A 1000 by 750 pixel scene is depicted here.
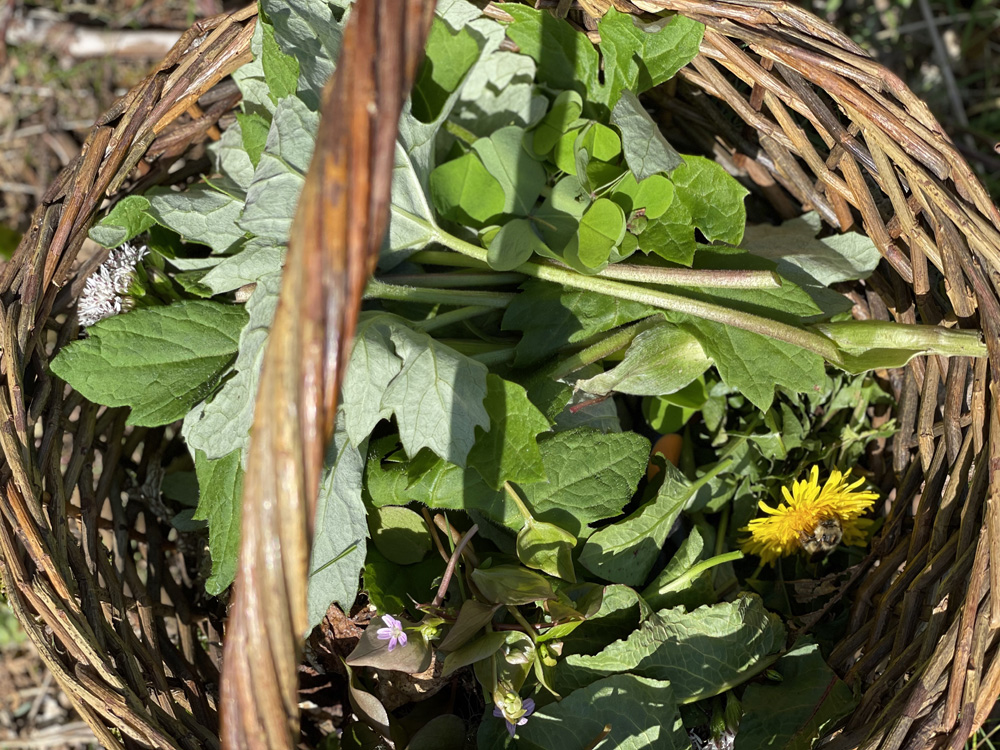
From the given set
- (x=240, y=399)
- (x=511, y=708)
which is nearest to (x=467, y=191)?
(x=240, y=399)

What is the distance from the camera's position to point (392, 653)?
3.06 feet

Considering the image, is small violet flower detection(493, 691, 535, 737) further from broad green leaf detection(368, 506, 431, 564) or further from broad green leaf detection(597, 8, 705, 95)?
broad green leaf detection(597, 8, 705, 95)

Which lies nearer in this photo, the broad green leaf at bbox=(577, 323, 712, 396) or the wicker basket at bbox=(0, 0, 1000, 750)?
the wicker basket at bbox=(0, 0, 1000, 750)

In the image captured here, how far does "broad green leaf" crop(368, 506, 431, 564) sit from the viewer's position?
1090mm

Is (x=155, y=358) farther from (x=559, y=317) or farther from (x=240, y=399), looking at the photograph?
(x=559, y=317)

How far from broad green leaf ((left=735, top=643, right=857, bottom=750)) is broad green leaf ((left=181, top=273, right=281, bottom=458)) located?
75 cm

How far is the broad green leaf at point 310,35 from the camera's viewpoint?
959mm

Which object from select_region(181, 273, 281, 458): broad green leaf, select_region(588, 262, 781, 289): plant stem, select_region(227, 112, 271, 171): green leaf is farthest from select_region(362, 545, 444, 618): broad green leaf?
select_region(227, 112, 271, 171): green leaf

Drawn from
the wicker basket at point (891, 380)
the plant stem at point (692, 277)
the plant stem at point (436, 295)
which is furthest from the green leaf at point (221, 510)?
the plant stem at point (692, 277)

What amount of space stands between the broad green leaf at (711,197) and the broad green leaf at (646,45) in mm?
127

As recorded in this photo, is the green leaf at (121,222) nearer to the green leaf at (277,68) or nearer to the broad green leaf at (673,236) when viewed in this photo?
the green leaf at (277,68)

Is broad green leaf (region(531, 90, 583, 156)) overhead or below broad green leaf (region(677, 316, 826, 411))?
overhead

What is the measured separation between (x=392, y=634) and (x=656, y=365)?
18.5 inches

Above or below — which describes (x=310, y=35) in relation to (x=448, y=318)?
above
